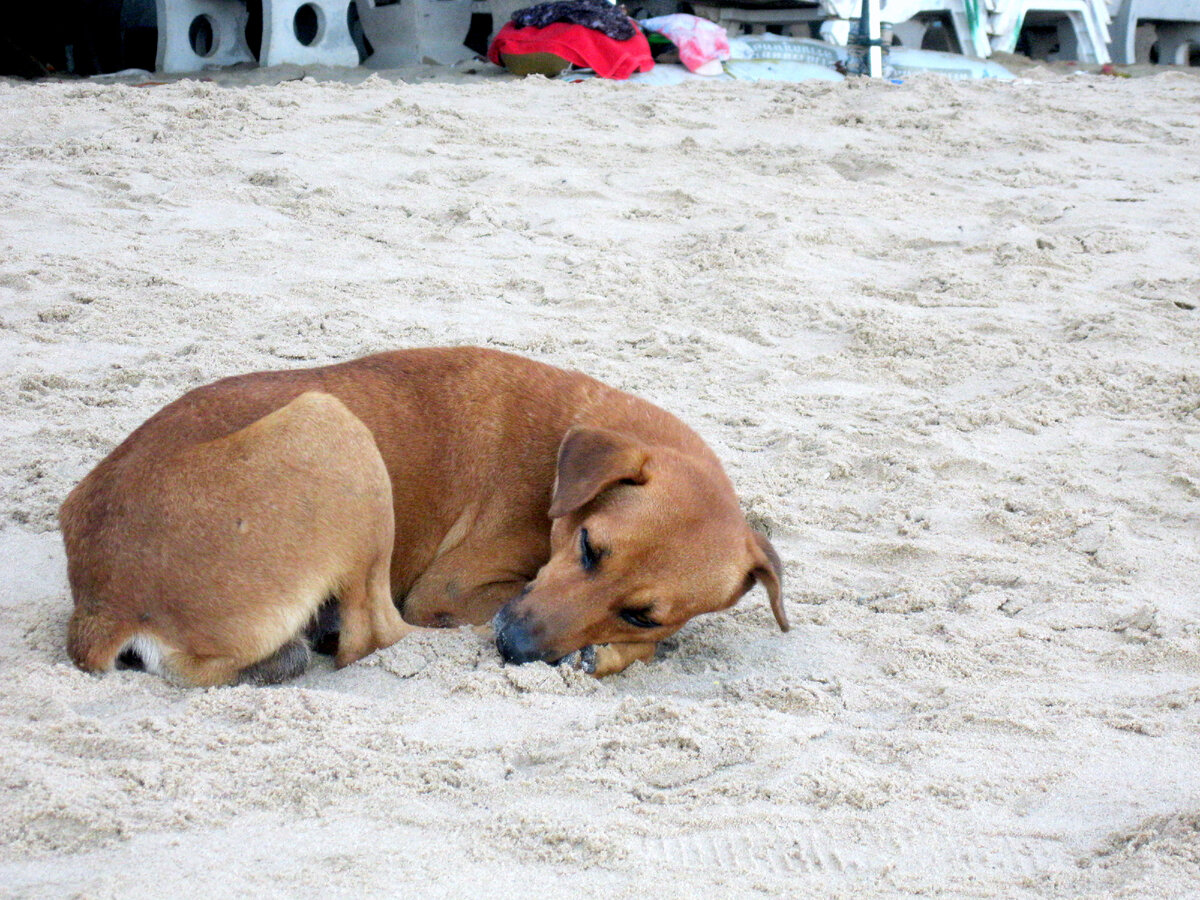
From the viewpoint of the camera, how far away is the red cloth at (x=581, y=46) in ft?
37.1

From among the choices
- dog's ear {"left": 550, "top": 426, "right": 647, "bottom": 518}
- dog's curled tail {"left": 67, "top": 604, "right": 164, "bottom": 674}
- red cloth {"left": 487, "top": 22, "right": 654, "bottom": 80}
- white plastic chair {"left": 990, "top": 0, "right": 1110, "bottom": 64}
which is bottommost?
dog's curled tail {"left": 67, "top": 604, "right": 164, "bottom": 674}

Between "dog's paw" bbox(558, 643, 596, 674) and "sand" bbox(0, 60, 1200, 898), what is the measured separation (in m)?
0.10

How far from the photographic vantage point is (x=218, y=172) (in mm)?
7684

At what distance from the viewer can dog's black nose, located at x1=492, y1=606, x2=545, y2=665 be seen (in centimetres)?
345

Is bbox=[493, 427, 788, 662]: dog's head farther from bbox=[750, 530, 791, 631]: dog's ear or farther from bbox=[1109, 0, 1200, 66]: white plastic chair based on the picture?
bbox=[1109, 0, 1200, 66]: white plastic chair

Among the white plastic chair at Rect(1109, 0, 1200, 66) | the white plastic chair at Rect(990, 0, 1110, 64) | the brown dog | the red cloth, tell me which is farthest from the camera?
the white plastic chair at Rect(1109, 0, 1200, 66)

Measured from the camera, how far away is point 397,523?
3889 millimetres

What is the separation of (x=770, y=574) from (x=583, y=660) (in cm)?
63

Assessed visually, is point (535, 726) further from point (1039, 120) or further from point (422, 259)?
point (1039, 120)

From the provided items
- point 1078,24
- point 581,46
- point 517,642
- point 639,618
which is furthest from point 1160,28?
point 517,642

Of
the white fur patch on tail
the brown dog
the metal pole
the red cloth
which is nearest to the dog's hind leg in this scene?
the brown dog

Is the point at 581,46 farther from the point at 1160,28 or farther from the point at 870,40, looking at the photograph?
the point at 1160,28

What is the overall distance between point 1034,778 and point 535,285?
4.41m

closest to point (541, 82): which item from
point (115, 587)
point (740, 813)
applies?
point (115, 587)
